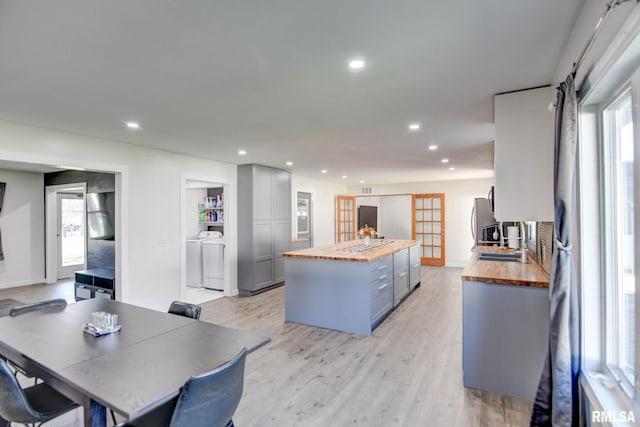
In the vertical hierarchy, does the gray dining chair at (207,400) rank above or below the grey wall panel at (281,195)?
below

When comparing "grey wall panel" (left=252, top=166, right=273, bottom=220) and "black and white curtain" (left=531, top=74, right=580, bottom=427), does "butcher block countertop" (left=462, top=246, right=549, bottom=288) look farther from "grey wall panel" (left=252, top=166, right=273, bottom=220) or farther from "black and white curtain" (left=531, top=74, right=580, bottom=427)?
"grey wall panel" (left=252, top=166, right=273, bottom=220)

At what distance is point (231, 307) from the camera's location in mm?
4922

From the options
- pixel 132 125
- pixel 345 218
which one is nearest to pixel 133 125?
pixel 132 125

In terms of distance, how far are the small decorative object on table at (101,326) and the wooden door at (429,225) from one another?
303 inches

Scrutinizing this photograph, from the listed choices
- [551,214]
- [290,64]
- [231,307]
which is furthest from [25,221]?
[551,214]

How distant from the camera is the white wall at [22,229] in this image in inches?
242

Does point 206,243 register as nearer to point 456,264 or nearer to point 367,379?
point 367,379

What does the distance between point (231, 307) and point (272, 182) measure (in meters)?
2.39

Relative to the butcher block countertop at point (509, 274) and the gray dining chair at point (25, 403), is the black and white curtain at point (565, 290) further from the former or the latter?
the gray dining chair at point (25, 403)

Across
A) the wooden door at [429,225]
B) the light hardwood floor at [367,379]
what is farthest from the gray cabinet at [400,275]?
the wooden door at [429,225]

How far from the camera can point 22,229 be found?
20.9 ft

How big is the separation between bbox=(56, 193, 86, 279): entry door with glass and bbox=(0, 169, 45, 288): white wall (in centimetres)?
43

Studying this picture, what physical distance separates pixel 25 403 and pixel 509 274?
3161 mm

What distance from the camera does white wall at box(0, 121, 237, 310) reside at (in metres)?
3.36
